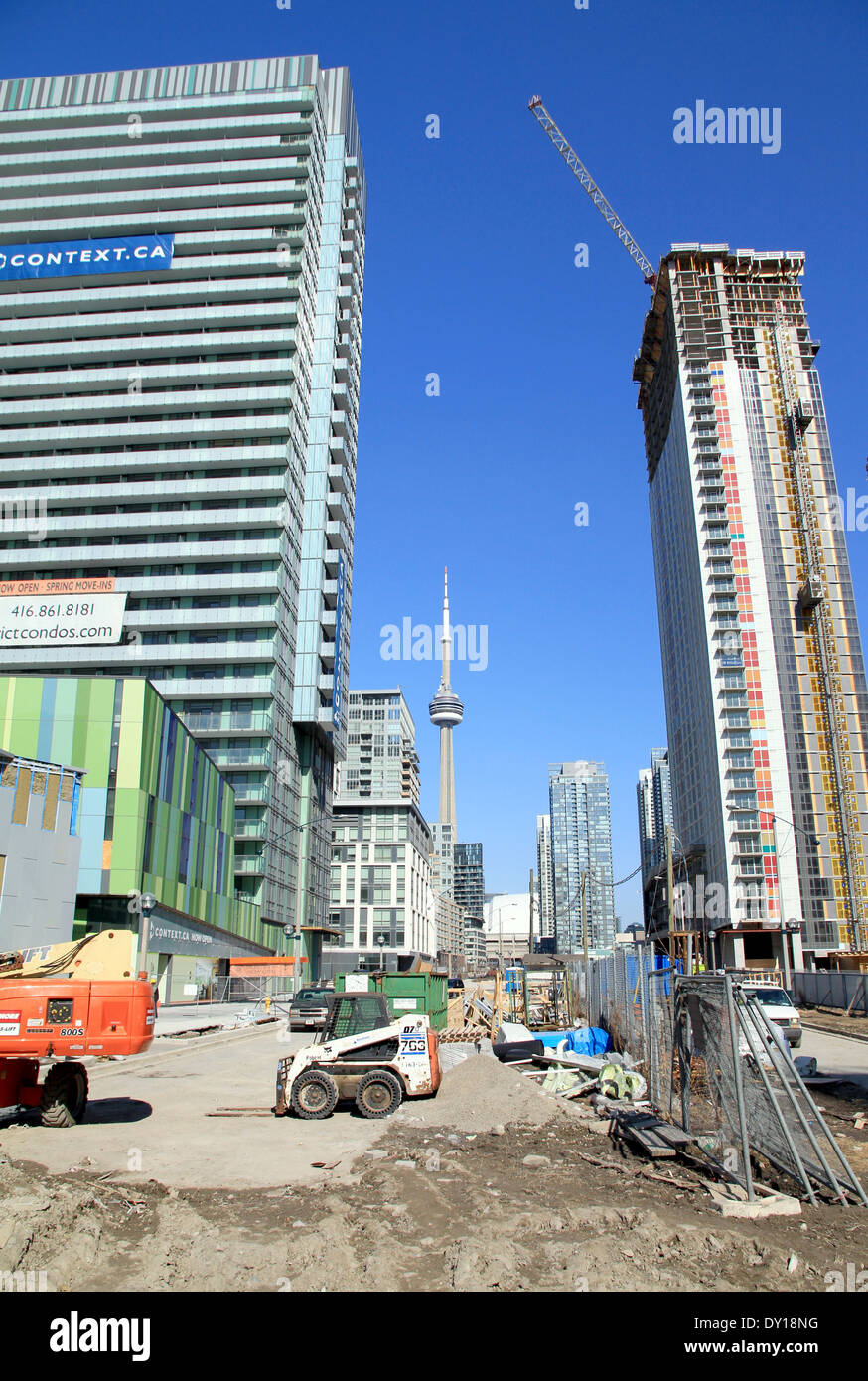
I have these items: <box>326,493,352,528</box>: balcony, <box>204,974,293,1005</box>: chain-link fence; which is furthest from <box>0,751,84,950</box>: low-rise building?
<box>326,493,352,528</box>: balcony

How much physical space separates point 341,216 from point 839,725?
234 ft

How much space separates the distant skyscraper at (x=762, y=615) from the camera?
267ft

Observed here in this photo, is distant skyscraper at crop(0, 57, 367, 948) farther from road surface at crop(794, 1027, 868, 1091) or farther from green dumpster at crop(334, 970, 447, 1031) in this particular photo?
road surface at crop(794, 1027, 868, 1091)

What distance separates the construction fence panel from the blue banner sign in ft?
254

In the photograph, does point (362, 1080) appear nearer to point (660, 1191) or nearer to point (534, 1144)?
point (534, 1144)

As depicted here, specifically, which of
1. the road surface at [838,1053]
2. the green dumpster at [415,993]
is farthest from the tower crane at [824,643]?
the green dumpster at [415,993]

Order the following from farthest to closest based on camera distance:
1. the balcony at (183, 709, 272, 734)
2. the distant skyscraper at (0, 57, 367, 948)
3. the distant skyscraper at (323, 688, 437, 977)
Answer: the distant skyscraper at (323, 688, 437, 977), the distant skyscraper at (0, 57, 367, 948), the balcony at (183, 709, 272, 734)

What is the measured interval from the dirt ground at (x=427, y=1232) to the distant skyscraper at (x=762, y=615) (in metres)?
73.8

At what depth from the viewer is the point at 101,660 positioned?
2776 inches

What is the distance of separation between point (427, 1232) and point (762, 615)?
87172 millimetres

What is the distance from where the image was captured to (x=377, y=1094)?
48.4 feet

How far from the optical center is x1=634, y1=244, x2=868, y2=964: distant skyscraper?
81500 millimetres

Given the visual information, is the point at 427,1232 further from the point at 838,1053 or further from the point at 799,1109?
the point at 838,1053

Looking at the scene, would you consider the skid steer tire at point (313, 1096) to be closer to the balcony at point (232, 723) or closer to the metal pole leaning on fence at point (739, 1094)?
the metal pole leaning on fence at point (739, 1094)
